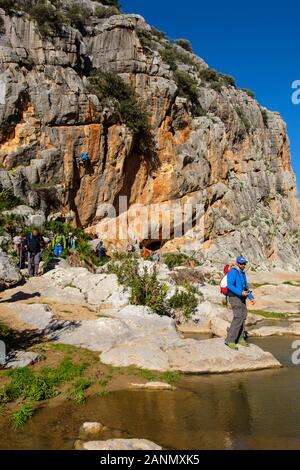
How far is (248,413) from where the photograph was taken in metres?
5.59

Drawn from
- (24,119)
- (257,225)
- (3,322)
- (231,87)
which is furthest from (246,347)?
(231,87)

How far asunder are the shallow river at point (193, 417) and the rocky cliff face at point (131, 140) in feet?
Result: 64.9

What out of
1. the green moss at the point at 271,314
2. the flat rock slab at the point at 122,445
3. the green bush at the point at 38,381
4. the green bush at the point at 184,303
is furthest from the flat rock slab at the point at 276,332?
the flat rock slab at the point at 122,445

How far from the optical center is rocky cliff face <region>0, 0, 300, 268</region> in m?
25.5

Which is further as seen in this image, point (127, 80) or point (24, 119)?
point (127, 80)

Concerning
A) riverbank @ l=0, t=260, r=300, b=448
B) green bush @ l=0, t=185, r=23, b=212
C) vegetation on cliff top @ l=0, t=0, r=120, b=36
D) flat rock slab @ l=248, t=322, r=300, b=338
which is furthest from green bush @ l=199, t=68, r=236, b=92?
flat rock slab @ l=248, t=322, r=300, b=338

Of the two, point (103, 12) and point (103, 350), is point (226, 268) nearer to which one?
point (103, 350)

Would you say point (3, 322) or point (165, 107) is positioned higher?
point (165, 107)

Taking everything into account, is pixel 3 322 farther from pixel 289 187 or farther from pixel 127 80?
pixel 289 187

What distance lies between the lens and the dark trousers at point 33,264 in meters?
15.9

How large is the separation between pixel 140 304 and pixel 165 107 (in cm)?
2322

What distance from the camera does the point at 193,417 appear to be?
213 inches

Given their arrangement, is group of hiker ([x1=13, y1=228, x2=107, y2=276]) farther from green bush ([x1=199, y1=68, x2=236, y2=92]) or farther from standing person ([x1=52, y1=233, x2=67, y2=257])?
green bush ([x1=199, y1=68, x2=236, y2=92])

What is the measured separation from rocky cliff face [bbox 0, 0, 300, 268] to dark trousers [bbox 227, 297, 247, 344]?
18.1m
